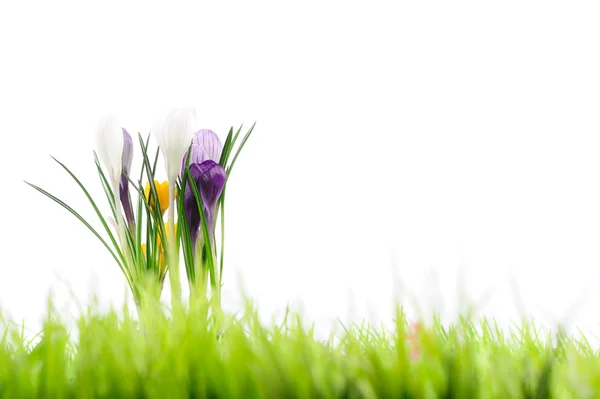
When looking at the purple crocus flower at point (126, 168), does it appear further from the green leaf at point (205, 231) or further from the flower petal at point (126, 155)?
the green leaf at point (205, 231)

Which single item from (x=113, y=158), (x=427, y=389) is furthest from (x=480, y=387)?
(x=113, y=158)

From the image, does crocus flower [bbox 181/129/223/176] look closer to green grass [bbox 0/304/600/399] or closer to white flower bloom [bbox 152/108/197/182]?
white flower bloom [bbox 152/108/197/182]

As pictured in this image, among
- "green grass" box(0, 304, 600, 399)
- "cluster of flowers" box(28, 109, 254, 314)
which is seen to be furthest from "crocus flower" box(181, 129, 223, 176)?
"green grass" box(0, 304, 600, 399)

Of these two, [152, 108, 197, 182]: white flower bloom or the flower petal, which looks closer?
[152, 108, 197, 182]: white flower bloom

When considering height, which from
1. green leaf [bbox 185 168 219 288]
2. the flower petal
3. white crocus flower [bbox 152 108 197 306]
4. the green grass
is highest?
the flower petal

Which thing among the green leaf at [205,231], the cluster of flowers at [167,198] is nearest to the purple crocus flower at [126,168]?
the cluster of flowers at [167,198]

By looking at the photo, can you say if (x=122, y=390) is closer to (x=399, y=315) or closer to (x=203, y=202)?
(x=399, y=315)

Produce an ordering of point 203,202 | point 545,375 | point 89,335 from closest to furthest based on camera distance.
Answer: point 545,375 → point 89,335 → point 203,202

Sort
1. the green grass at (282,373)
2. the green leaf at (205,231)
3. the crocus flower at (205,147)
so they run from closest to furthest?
the green grass at (282,373) → the green leaf at (205,231) → the crocus flower at (205,147)

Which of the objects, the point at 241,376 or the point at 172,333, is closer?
the point at 241,376
